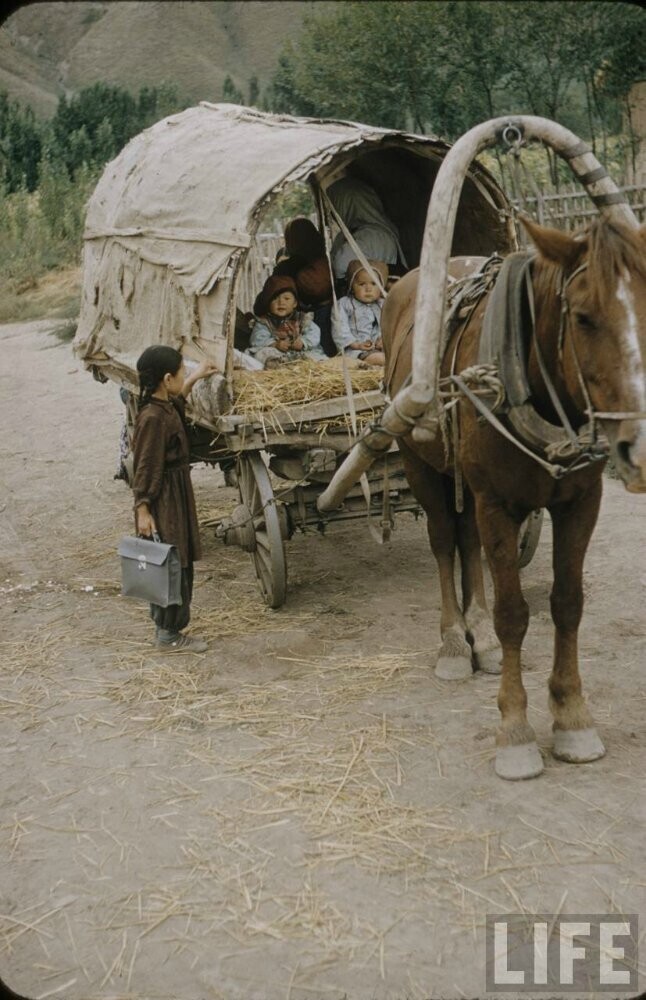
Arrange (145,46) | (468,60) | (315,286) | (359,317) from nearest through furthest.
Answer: (359,317)
(315,286)
(468,60)
(145,46)

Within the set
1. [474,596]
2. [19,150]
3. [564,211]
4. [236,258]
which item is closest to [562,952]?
[474,596]

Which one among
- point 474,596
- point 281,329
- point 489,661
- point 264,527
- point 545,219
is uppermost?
point 545,219

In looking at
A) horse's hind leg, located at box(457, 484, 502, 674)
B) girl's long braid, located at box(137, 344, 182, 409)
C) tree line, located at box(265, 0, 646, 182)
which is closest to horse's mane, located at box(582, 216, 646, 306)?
horse's hind leg, located at box(457, 484, 502, 674)

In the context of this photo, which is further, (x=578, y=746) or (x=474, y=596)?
(x=474, y=596)

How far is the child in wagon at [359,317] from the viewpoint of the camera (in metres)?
6.04

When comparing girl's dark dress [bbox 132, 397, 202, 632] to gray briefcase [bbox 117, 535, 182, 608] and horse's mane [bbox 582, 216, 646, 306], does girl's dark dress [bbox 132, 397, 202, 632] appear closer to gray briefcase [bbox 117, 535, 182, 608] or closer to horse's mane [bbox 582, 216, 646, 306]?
gray briefcase [bbox 117, 535, 182, 608]

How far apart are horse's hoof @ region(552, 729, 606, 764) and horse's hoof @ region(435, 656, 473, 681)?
0.84 m

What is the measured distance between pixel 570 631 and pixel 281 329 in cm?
314

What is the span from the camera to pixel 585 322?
2.76 meters

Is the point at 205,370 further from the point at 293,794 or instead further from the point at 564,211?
the point at 564,211

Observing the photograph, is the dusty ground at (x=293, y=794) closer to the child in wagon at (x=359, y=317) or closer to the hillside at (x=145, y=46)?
the child in wagon at (x=359, y=317)

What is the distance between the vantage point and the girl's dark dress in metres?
4.67

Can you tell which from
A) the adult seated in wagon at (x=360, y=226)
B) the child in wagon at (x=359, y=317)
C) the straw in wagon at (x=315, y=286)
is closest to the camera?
the child in wagon at (x=359, y=317)

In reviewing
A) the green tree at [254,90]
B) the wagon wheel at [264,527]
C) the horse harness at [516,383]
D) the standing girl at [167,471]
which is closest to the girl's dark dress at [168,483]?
the standing girl at [167,471]
